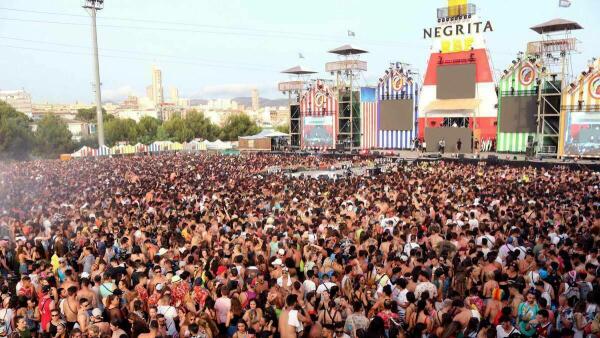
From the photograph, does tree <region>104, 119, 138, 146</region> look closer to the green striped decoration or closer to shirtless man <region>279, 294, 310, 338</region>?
the green striped decoration

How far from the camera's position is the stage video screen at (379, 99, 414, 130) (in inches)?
1489

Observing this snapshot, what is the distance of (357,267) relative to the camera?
7.44m

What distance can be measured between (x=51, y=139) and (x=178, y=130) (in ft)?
59.9

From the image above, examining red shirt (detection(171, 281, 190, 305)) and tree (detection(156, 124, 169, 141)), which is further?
tree (detection(156, 124, 169, 141))

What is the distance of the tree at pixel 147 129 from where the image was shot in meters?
70.8

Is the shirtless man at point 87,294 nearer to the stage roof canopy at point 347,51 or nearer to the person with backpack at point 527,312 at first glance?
the person with backpack at point 527,312

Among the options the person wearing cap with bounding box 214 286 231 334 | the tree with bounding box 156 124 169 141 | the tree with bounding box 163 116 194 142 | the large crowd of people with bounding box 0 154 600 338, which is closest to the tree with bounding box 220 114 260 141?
the tree with bounding box 163 116 194 142

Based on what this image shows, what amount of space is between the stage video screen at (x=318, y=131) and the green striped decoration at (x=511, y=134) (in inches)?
Answer: 553

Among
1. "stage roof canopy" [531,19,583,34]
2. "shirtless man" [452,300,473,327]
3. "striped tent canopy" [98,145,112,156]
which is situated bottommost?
"shirtless man" [452,300,473,327]

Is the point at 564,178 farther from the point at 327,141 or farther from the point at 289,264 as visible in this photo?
the point at 327,141

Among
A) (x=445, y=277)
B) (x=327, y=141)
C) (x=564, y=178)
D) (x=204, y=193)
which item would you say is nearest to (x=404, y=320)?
(x=445, y=277)

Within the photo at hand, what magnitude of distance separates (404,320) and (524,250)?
360 centimetres

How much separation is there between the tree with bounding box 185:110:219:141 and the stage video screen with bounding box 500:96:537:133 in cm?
4396

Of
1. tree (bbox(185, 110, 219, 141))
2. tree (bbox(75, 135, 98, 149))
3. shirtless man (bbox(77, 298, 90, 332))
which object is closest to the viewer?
shirtless man (bbox(77, 298, 90, 332))
